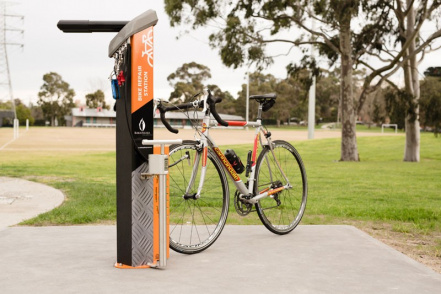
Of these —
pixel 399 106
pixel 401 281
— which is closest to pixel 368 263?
pixel 401 281

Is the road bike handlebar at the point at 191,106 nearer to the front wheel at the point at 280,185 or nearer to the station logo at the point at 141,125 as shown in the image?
the station logo at the point at 141,125

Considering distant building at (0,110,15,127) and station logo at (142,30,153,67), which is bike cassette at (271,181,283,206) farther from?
distant building at (0,110,15,127)

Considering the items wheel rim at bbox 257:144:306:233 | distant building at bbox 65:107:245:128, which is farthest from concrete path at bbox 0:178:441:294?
distant building at bbox 65:107:245:128

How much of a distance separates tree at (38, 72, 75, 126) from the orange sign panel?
99.8 metres

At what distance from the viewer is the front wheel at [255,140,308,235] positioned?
5.51m

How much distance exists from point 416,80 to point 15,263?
71.5ft

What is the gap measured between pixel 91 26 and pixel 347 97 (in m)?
19.3

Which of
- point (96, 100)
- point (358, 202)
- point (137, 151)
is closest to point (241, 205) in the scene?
point (137, 151)

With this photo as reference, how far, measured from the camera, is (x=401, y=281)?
157 inches

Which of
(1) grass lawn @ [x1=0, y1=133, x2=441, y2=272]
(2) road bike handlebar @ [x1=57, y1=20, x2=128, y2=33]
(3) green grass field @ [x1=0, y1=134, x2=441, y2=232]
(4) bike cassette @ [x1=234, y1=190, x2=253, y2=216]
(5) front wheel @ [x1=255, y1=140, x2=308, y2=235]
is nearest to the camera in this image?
(2) road bike handlebar @ [x1=57, y1=20, x2=128, y2=33]

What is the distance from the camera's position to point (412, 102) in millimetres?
22875

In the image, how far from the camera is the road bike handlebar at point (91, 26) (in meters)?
4.26

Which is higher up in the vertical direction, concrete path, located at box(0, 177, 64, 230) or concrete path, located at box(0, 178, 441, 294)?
concrete path, located at box(0, 178, 441, 294)

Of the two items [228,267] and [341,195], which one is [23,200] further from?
[341,195]
